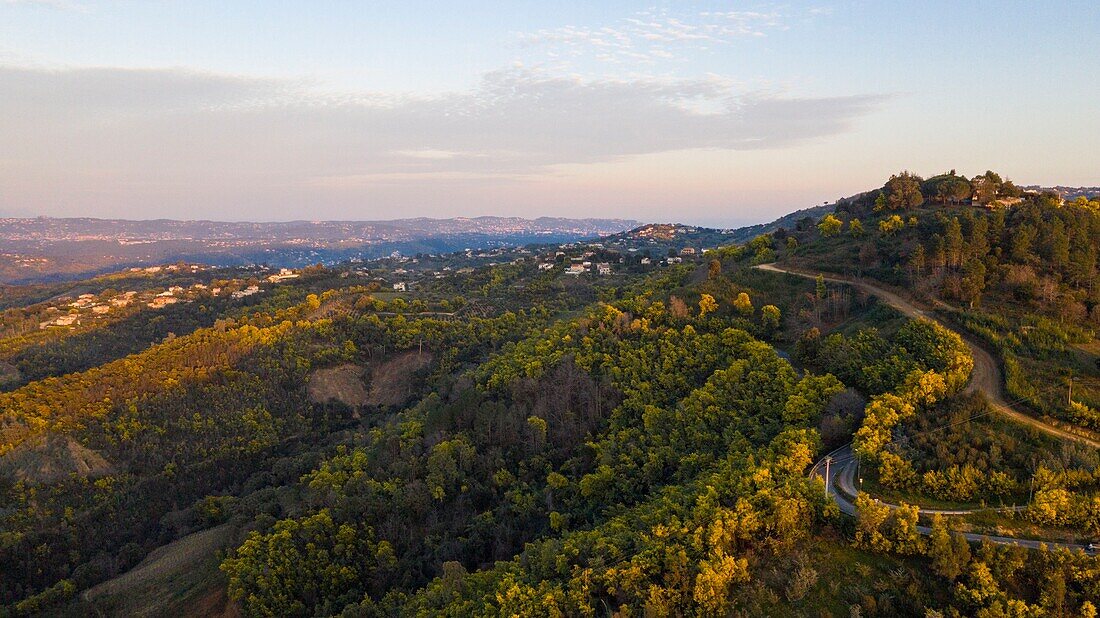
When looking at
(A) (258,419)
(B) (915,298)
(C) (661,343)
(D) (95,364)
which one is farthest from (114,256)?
(B) (915,298)

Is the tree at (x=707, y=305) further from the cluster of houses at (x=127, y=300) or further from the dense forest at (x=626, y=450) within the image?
the cluster of houses at (x=127, y=300)

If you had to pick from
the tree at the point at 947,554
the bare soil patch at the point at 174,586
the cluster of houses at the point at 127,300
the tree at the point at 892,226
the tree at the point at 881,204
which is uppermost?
the tree at the point at 881,204

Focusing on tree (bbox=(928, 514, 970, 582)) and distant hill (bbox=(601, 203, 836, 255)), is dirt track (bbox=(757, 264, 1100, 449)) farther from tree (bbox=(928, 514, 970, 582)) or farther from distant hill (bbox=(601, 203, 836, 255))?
distant hill (bbox=(601, 203, 836, 255))

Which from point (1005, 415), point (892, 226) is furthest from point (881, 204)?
point (1005, 415)

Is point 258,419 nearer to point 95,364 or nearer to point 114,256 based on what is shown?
point 95,364

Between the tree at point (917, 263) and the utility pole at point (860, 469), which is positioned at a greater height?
the tree at point (917, 263)

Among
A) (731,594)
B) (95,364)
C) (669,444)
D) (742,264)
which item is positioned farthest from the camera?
(95,364)

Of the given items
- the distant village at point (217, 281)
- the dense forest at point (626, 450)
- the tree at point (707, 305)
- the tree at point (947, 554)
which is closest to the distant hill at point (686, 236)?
the distant village at point (217, 281)

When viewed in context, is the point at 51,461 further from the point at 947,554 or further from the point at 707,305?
the point at 947,554
